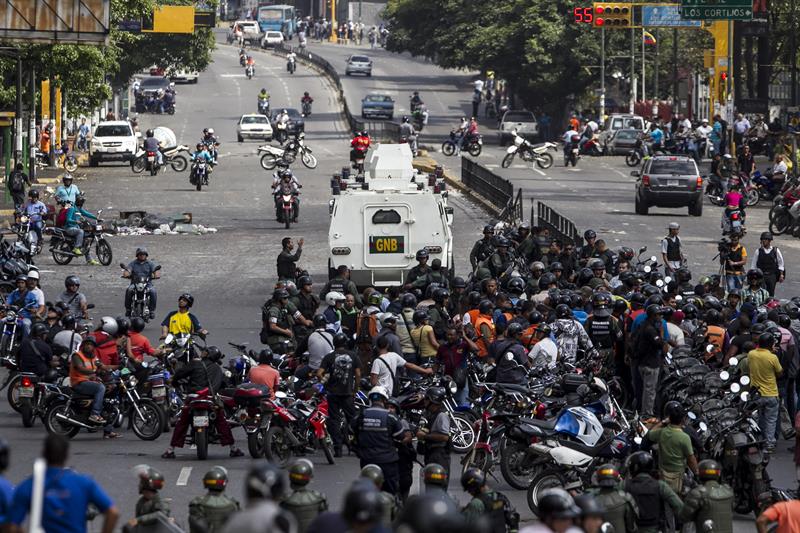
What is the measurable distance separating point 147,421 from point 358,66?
8545cm

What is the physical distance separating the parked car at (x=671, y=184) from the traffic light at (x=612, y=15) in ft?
59.3

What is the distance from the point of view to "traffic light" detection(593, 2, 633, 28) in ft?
203

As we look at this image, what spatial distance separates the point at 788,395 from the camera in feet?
67.2

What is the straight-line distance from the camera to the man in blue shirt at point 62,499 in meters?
10.4

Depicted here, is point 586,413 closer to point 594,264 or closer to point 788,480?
point 788,480

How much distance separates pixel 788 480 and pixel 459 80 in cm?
9073

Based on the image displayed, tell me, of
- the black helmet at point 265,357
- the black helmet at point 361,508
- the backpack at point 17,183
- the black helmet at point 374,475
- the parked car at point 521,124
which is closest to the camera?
the black helmet at point 361,508

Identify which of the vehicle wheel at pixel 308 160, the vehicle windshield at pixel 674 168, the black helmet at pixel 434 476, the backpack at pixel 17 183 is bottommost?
the black helmet at pixel 434 476

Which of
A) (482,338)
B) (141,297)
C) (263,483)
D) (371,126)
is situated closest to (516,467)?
(482,338)

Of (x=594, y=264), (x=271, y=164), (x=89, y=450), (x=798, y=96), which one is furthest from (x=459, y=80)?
(x=89, y=450)

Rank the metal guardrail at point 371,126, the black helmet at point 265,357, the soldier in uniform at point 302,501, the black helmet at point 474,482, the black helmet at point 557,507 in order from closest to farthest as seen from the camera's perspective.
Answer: the black helmet at point 557,507, the soldier in uniform at point 302,501, the black helmet at point 474,482, the black helmet at point 265,357, the metal guardrail at point 371,126

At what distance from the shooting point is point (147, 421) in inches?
781

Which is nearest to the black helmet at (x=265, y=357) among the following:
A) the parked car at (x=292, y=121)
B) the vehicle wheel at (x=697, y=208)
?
the vehicle wheel at (x=697, y=208)

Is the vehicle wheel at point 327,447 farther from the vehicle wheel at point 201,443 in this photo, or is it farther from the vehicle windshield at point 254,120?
the vehicle windshield at point 254,120
